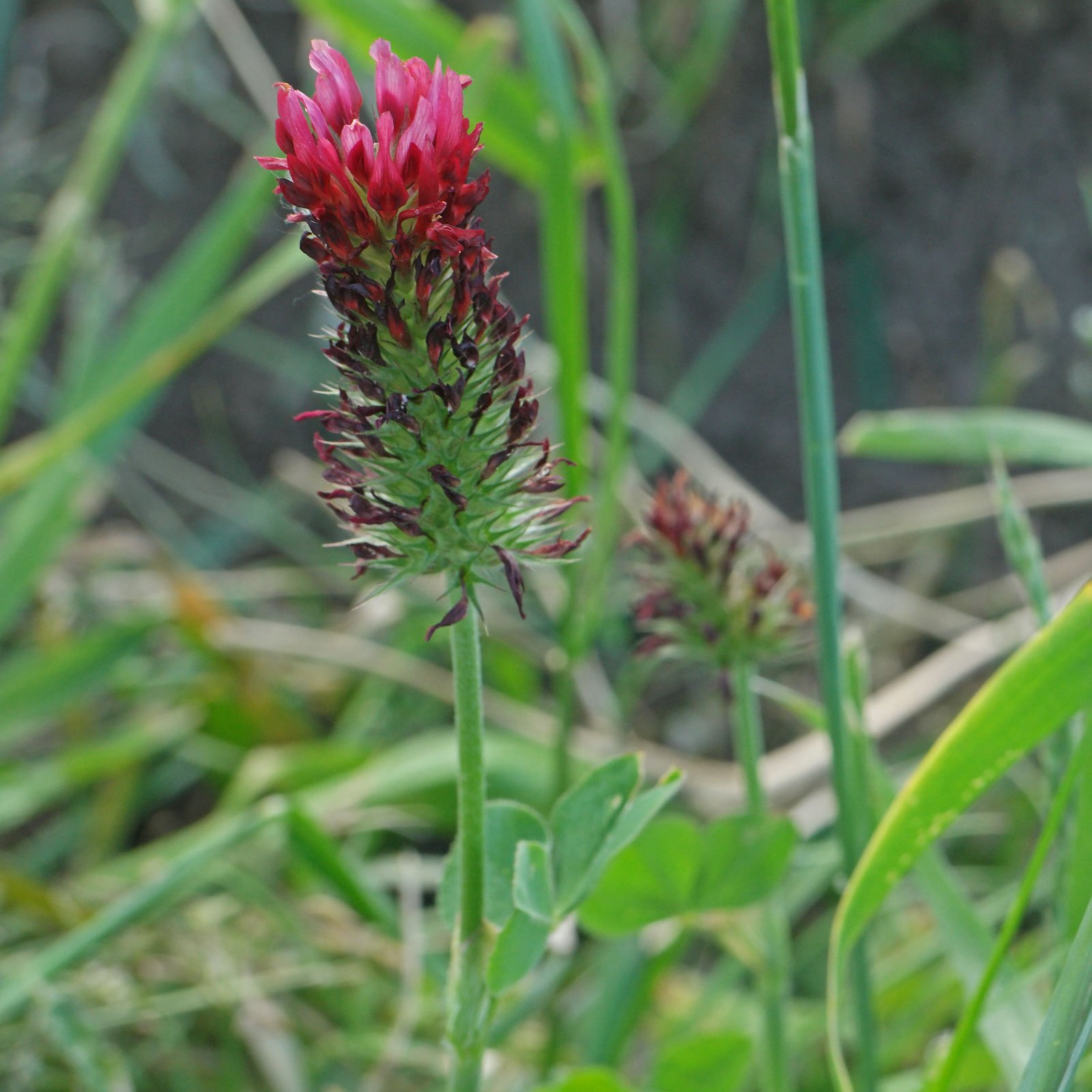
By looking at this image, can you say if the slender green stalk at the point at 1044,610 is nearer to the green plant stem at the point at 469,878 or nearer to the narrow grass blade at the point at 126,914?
the green plant stem at the point at 469,878

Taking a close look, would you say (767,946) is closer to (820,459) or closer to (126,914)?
(820,459)

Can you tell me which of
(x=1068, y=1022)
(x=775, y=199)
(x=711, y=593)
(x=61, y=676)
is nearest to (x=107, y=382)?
(x=61, y=676)

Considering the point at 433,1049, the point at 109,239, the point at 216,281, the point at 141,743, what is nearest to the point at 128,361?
the point at 216,281

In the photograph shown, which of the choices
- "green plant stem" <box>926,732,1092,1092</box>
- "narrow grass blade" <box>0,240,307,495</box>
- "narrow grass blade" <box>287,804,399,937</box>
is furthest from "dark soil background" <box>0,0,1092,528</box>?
"green plant stem" <box>926,732,1092,1092</box>

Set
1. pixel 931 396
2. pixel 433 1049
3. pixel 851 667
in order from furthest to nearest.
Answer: pixel 931 396 < pixel 433 1049 < pixel 851 667

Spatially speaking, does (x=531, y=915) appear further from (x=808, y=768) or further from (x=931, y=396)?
(x=931, y=396)

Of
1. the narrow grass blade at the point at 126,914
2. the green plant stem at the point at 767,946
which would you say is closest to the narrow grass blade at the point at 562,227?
the green plant stem at the point at 767,946
